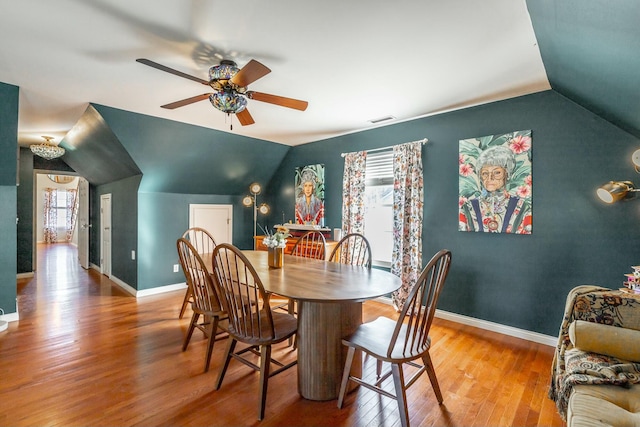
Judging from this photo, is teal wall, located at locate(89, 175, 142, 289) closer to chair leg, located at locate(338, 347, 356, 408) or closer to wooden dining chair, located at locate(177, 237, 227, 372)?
wooden dining chair, located at locate(177, 237, 227, 372)

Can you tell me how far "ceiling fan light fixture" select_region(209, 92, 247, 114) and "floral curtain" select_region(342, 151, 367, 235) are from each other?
2.27 metres

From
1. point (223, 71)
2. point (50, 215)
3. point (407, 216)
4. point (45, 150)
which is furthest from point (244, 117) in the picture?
point (50, 215)

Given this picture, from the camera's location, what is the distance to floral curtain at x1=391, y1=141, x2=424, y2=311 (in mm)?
3715

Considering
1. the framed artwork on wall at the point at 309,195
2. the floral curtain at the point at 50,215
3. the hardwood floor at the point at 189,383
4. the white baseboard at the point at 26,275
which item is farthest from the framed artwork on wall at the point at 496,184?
the floral curtain at the point at 50,215

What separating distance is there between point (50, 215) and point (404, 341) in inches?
513

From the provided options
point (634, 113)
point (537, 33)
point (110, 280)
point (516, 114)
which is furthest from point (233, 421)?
point (110, 280)

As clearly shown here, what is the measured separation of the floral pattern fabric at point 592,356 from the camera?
1.50m

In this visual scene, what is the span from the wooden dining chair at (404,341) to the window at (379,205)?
7.44 feet

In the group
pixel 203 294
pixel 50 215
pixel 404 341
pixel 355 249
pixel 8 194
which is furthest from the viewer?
pixel 50 215

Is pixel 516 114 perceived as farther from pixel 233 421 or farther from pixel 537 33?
pixel 233 421

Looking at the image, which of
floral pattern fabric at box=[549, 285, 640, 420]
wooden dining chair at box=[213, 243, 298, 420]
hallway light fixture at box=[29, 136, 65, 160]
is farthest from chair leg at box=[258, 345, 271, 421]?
hallway light fixture at box=[29, 136, 65, 160]

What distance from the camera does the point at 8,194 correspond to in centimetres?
324

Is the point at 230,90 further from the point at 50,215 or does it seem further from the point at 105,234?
the point at 50,215

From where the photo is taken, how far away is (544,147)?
288cm
